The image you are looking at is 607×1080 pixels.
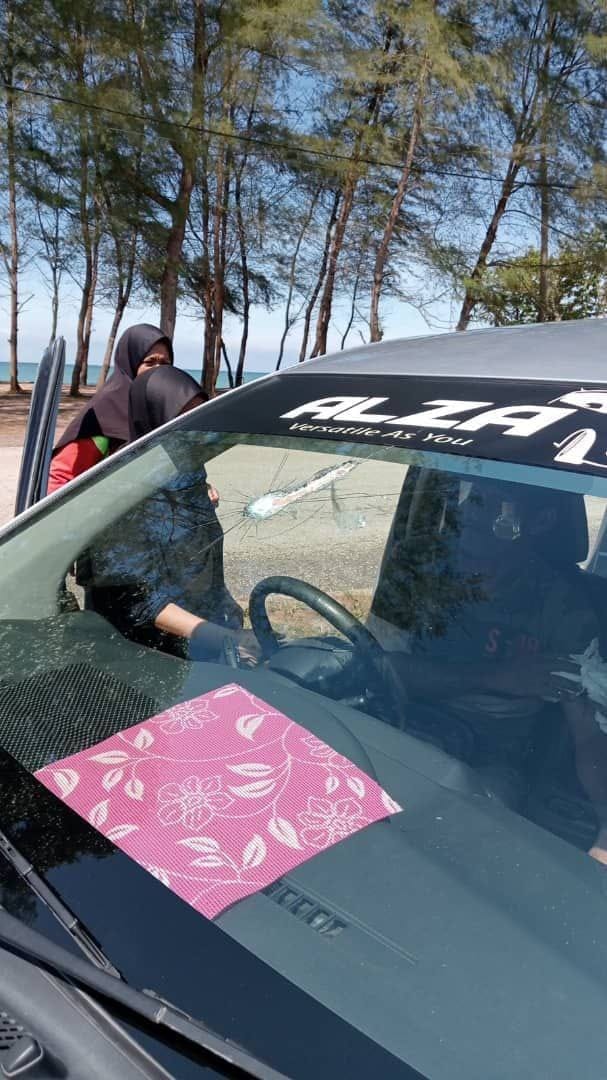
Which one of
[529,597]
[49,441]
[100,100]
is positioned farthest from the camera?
[100,100]

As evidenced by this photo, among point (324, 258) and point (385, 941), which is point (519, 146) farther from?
point (385, 941)

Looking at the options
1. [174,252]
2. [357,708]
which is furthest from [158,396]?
[174,252]

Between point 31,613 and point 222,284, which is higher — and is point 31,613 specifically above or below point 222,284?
below

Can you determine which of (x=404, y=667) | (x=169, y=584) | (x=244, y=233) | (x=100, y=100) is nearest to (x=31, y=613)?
(x=169, y=584)

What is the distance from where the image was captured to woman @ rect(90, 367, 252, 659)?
5.69ft

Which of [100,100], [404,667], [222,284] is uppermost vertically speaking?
[100,100]

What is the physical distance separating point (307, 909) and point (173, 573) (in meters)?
0.93

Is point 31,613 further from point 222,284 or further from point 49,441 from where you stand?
point 222,284

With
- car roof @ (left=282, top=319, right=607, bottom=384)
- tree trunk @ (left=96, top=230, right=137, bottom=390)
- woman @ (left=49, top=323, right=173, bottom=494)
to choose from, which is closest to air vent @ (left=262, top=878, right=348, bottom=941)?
car roof @ (left=282, top=319, right=607, bottom=384)

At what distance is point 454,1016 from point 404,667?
74cm

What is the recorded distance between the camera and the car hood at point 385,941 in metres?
0.91

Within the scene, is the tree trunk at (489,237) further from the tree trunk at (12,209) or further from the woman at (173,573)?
the woman at (173,573)

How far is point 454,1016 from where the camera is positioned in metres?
0.95

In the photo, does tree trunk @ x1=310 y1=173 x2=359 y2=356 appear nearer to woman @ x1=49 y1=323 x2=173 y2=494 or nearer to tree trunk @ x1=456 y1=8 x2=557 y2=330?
tree trunk @ x1=456 y1=8 x2=557 y2=330
